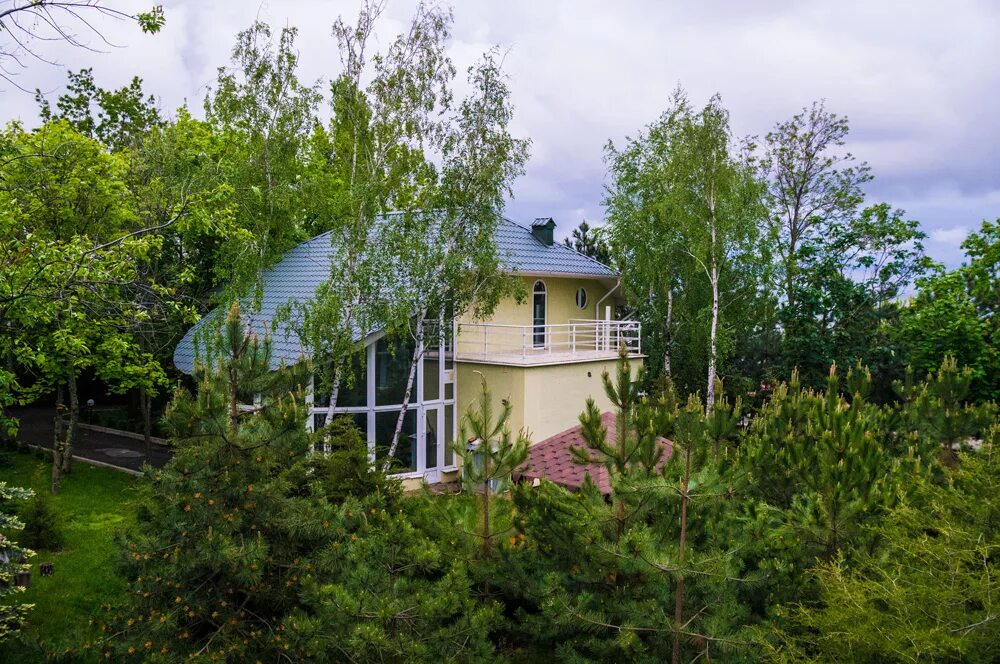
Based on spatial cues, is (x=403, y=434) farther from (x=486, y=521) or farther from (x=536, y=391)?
(x=486, y=521)

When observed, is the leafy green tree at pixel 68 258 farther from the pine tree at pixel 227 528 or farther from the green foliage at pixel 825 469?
the green foliage at pixel 825 469

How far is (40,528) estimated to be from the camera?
12617 millimetres

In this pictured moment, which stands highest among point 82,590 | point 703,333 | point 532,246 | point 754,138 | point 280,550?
point 754,138

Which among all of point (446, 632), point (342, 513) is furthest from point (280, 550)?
point (446, 632)

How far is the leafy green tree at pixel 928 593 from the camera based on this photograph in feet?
16.3

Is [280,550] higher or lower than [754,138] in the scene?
lower

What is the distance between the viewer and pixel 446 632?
6.75 metres

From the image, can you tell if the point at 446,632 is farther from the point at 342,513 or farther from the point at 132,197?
the point at 132,197

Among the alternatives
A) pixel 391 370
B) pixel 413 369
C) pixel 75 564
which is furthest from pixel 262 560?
pixel 391 370

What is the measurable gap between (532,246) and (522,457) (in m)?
13.9

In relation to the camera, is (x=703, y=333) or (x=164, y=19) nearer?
(x=164, y=19)

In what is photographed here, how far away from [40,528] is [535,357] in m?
10.5

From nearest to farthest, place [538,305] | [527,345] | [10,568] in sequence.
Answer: [10,568]
[527,345]
[538,305]

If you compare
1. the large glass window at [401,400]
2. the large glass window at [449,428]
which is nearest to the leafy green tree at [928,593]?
the large glass window at [401,400]
